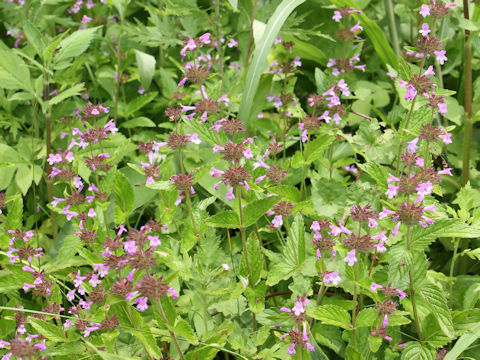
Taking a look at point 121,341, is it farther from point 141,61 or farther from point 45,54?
point 141,61

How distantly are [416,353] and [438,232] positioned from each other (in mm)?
412

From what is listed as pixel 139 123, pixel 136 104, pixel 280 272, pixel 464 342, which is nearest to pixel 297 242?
pixel 280 272

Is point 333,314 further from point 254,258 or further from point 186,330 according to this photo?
point 186,330

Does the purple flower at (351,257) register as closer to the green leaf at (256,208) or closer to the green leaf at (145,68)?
the green leaf at (256,208)

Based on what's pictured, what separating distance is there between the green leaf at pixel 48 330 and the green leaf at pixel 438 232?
109cm

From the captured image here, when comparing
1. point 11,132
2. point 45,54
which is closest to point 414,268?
point 45,54

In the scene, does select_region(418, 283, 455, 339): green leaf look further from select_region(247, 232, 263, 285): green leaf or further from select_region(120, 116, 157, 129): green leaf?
select_region(120, 116, 157, 129): green leaf

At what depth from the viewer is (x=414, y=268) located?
5.04 feet

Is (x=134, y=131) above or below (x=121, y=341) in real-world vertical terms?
above

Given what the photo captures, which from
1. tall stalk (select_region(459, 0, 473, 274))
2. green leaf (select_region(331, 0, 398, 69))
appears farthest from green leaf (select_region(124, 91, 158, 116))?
tall stalk (select_region(459, 0, 473, 274))

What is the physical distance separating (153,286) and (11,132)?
180 cm

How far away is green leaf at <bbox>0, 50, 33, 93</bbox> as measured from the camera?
209cm

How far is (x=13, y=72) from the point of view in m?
2.10

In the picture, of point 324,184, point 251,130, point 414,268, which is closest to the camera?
point 414,268
